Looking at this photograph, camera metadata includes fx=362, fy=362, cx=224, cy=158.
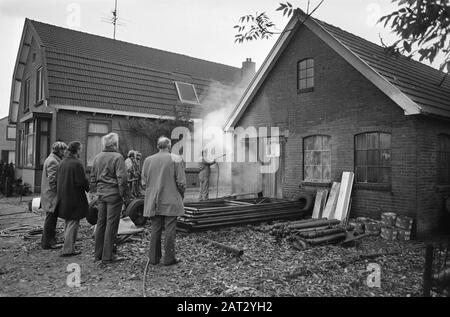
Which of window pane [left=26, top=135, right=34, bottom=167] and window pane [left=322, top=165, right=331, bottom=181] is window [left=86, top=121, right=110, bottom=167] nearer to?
window pane [left=26, top=135, right=34, bottom=167]

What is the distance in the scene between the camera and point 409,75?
432 inches

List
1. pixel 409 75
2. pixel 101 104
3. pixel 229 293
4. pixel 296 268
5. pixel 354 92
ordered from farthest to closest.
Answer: pixel 101 104, pixel 409 75, pixel 354 92, pixel 296 268, pixel 229 293

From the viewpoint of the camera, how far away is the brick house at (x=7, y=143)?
3403 cm

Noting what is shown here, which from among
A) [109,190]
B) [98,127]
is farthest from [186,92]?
[109,190]

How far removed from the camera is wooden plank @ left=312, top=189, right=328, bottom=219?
34.6ft

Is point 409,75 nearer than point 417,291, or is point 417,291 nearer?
point 417,291

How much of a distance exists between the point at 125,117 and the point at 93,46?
5.59 m

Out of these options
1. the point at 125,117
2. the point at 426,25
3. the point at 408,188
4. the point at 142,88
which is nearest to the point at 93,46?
the point at 142,88

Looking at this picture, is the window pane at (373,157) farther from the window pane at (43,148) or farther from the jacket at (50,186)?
the window pane at (43,148)

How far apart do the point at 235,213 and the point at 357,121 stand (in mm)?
4296

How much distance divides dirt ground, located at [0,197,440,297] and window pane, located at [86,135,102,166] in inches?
352

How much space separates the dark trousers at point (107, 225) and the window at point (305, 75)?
7638 millimetres
